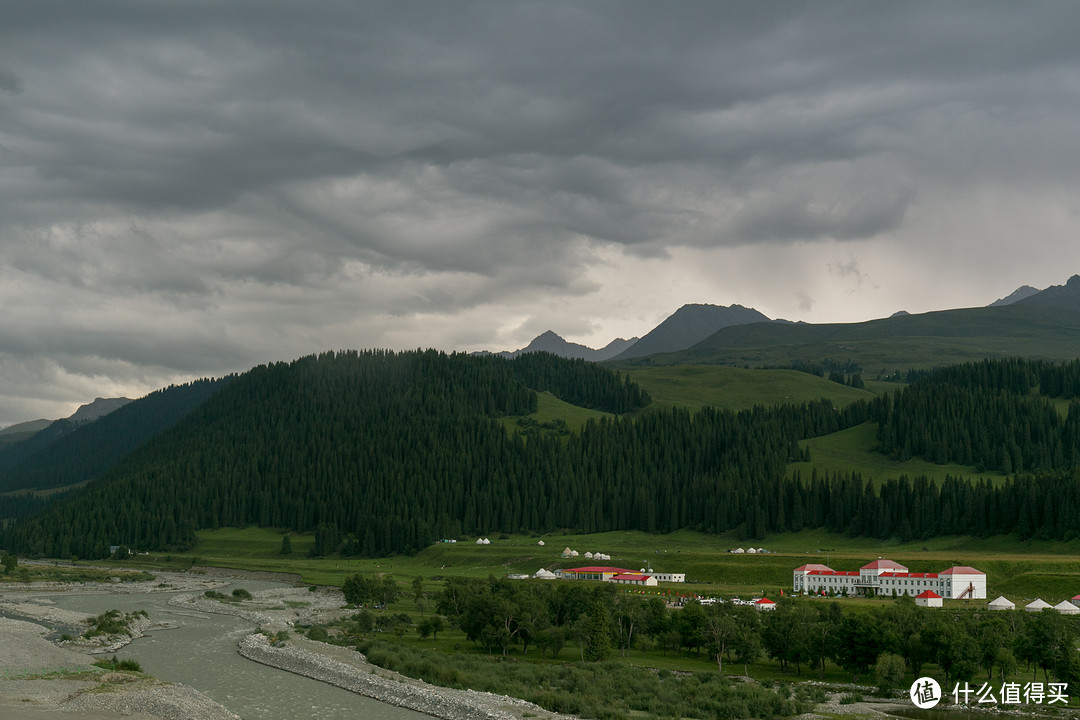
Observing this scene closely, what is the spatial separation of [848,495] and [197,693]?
453ft

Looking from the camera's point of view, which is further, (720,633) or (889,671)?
(720,633)

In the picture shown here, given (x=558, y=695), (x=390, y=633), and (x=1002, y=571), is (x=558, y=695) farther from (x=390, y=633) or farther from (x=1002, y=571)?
(x=1002, y=571)

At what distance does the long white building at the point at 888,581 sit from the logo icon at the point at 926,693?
135 feet

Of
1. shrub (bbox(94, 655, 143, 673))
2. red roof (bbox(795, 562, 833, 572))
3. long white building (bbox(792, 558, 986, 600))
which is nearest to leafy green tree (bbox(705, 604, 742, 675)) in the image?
Answer: long white building (bbox(792, 558, 986, 600))


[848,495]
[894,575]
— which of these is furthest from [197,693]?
[848,495]

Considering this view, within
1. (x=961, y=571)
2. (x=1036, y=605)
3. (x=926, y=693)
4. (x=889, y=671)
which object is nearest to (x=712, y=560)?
(x=961, y=571)

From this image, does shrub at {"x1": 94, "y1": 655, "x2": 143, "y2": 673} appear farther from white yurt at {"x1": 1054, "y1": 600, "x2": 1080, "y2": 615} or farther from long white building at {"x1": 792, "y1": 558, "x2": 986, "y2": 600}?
white yurt at {"x1": 1054, "y1": 600, "x2": 1080, "y2": 615}

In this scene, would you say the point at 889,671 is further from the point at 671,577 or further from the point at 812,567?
the point at 671,577

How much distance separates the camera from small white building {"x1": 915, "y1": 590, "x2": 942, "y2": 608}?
325ft

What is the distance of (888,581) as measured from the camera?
376ft

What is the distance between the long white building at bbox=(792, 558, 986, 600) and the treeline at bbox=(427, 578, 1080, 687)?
14.3m

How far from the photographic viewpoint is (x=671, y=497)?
198m

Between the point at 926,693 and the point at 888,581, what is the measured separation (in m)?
53.9

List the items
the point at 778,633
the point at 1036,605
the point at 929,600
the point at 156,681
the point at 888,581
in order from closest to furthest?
1. the point at 156,681
2. the point at 778,633
3. the point at 1036,605
4. the point at 929,600
5. the point at 888,581
